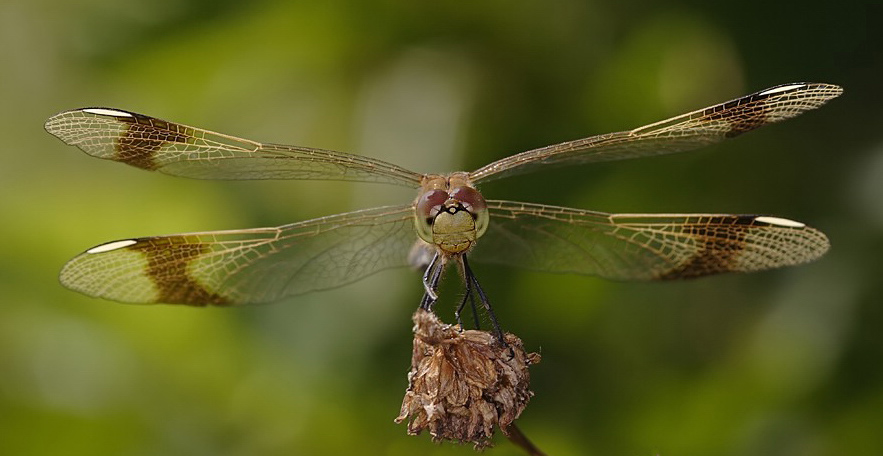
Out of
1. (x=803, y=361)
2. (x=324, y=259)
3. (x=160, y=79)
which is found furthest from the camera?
(x=160, y=79)

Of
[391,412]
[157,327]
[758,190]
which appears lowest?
[391,412]

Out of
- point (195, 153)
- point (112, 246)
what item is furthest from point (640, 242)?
point (112, 246)

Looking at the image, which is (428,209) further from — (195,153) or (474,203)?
(195,153)

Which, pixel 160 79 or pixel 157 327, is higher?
pixel 160 79

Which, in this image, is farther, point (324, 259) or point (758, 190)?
point (758, 190)

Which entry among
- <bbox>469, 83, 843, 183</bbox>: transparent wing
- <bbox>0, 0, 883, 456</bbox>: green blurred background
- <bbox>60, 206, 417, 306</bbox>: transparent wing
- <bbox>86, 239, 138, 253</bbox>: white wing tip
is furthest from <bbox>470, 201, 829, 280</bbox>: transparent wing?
<bbox>86, 239, 138, 253</bbox>: white wing tip

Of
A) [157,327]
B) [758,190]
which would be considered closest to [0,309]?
[157,327]

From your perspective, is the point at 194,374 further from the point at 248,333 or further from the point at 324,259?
the point at 324,259
